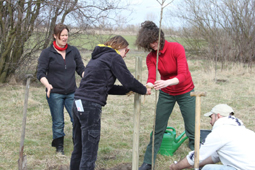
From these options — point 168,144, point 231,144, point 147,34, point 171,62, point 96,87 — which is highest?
point 147,34

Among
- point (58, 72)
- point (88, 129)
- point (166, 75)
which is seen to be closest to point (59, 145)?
point (58, 72)

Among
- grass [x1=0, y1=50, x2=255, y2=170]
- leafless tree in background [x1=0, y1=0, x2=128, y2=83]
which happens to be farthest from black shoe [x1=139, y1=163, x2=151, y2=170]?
leafless tree in background [x1=0, y1=0, x2=128, y2=83]

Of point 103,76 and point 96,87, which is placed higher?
point 103,76

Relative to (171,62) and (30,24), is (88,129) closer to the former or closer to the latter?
(171,62)

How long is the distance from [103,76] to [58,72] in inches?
52.5

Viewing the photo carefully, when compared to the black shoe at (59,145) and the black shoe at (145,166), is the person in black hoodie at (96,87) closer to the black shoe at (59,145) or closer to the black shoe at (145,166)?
the black shoe at (145,166)

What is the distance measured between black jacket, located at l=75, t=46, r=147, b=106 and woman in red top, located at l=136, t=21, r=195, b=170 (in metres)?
0.40

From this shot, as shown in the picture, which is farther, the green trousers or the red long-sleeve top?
the green trousers

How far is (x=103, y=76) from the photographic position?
8.14 feet

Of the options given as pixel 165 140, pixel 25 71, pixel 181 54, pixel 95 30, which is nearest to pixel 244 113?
pixel 165 140

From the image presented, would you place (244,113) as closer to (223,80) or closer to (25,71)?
(223,80)

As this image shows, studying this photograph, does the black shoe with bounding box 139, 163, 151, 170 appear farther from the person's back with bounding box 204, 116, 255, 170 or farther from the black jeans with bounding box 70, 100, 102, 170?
the person's back with bounding box 204, 116, 255, 170

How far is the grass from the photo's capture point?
370 cm

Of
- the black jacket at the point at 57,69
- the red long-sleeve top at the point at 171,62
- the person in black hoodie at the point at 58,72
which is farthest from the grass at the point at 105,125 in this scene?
the black jacket at the point at 57,69
